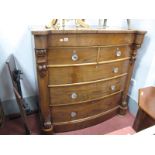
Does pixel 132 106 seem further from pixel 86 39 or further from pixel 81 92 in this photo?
pixel 86 39

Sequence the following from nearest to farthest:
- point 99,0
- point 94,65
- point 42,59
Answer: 1. point 99,0
2. point 42,59
3. point 94,65

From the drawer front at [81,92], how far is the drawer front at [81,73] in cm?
7

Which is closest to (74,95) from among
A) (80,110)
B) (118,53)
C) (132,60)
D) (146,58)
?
(80,110)

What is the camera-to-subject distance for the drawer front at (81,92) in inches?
47.4

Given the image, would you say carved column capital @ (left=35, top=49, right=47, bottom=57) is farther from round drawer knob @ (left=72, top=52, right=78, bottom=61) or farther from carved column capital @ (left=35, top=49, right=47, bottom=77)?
round drawer knob @ (left=72, top=52, right=78, bottom=61)

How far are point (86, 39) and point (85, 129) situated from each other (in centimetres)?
93

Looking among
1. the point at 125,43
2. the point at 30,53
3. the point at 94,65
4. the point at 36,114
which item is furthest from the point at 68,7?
the point at 36,114

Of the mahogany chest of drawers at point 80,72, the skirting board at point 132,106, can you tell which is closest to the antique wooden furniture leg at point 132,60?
the mahogany chest of drawers at point 80,72

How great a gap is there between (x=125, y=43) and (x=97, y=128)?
0.91 metres

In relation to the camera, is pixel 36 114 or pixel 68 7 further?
pixel 36 114

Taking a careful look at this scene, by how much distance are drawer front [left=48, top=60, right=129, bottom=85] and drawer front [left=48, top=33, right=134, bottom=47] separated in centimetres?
19

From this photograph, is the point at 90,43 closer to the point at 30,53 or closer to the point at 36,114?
the point at 30,53
